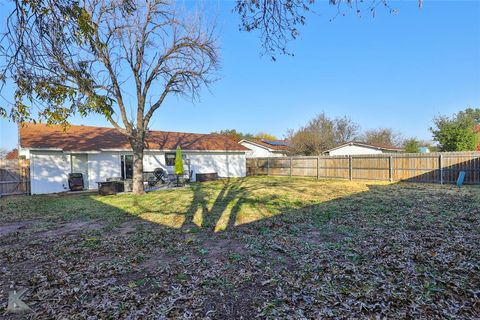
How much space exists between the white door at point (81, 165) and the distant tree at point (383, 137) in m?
34.4

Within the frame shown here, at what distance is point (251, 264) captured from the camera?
152 inches

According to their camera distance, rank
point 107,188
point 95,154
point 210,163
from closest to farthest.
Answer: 1. point 107,188
2. point 95,154
3. point 210,163

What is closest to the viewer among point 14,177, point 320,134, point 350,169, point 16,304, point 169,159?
point 16,304

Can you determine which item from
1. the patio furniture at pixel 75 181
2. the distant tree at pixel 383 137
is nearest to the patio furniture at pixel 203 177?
the patio furniture at pixel 75 181

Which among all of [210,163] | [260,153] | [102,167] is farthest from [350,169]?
[102,167]

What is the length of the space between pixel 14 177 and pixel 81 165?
9.93ft

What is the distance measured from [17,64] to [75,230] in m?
4.30

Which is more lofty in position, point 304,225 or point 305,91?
point 305,91

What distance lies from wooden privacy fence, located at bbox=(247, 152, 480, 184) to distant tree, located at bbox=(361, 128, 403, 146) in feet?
67.5

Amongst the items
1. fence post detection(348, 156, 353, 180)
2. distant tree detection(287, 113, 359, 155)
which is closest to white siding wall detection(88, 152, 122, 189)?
fence post detection(348, 156, 353, 180)

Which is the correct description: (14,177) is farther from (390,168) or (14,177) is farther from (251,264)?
(390,168)

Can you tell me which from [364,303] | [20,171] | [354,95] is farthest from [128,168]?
[354,95]

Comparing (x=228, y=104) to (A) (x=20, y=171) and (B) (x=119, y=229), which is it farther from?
(B) (x=119, y=229)

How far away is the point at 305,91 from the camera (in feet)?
65.9
